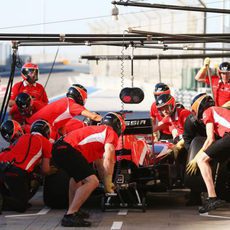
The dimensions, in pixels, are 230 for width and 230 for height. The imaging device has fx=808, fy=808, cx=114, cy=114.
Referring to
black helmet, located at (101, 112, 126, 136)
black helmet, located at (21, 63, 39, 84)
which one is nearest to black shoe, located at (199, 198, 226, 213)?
black helmet, located at (101, 112, 126, 136)

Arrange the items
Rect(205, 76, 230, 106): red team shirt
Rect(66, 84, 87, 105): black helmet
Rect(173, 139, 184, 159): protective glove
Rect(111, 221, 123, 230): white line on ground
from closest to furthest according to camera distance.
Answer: Rect(111, 221, 123, 230): white line on ground < Rect(173, 139, 184, 159): protective glove < Rect(66, 84, 87, 105): black helmet < Rect(205, 76, 230, 106): red team shirt

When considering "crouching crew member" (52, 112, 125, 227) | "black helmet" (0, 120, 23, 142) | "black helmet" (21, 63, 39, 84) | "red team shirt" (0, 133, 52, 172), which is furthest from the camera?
"black helmet" (21, 63, 39, 84)

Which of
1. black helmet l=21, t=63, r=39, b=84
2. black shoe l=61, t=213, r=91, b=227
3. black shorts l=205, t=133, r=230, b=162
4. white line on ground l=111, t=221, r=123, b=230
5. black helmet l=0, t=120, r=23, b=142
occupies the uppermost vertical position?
black helmet l=21, t=63, r=39, b=84

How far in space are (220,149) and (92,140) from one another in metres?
1.72

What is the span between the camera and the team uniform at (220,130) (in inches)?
404

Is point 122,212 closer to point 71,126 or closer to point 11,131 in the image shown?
point 11,131

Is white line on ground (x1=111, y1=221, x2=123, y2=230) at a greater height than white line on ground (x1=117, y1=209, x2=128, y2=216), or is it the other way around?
white line on ground (x1=111, y1=221, x2=123, y2=230)

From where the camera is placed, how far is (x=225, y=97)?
13164 millimetres

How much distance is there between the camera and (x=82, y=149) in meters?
9.68

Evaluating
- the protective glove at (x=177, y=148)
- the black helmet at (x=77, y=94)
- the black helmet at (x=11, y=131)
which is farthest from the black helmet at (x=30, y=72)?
the protective glove at (x=177, y=148)

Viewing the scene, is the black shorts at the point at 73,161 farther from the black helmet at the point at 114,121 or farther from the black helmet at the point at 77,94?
the black helmet at the point at 77,94

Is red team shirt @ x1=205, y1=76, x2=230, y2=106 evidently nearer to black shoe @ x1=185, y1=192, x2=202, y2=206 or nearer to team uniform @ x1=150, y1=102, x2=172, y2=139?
team uniform @ x1=150, y1=102, x2=172, y2=139

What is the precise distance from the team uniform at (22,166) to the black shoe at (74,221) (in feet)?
3.66

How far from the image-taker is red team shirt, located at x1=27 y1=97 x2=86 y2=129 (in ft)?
37.1
